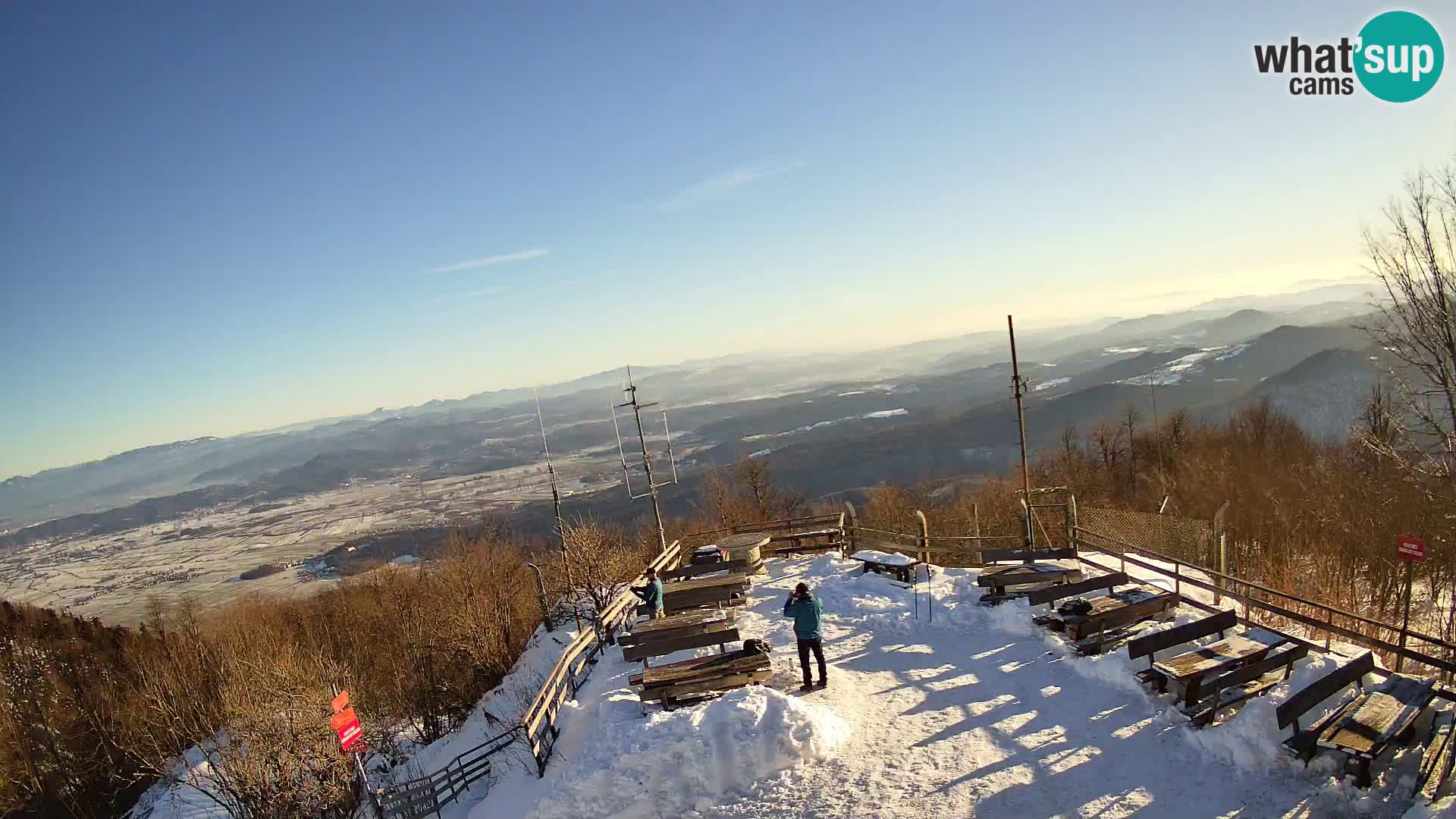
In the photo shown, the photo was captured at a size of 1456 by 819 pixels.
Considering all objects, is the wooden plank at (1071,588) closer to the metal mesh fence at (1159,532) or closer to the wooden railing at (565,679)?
the metal mesh fence at (1159,532)

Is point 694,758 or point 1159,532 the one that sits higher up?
point 694,758

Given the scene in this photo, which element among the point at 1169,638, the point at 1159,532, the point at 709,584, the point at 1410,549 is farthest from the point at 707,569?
the point at 1159,532

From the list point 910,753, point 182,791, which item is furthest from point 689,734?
point 182,791

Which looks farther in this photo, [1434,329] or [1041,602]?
[1041,602]

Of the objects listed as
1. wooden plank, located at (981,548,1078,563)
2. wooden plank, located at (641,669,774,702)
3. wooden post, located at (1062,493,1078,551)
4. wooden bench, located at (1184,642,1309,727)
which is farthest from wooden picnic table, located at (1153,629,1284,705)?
wooden post, located at (1062,493,1078,551)

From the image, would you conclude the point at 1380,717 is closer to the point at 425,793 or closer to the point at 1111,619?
the point at 1111,619

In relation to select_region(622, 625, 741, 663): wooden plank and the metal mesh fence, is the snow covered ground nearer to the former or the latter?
select_region(622, 625, 741, 663): wooden plank

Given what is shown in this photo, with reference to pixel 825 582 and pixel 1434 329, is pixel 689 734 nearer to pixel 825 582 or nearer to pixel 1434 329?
pixel 825 582
